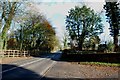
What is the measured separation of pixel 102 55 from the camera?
36000mm

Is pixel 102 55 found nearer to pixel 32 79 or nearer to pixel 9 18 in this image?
pixel 9 18

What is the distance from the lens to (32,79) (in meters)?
14.5

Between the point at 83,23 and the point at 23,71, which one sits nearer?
the point at 23,71

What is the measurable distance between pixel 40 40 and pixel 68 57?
34.3m

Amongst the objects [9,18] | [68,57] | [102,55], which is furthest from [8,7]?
[102,55]

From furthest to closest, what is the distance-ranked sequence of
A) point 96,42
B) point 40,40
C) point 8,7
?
point 96,42
point 40,40
point 8,7

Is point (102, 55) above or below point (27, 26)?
below

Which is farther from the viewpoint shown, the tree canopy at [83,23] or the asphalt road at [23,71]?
the tree canopy at [83,23]

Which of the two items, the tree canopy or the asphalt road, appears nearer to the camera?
the asphalt road

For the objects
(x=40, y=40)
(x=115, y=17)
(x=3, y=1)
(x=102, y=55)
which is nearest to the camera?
(x=102, y=55)

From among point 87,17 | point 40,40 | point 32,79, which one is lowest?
point 32,79

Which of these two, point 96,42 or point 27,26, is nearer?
point 27,26

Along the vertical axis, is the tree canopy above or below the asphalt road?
above

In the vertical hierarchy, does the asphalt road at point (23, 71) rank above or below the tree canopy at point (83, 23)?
below
